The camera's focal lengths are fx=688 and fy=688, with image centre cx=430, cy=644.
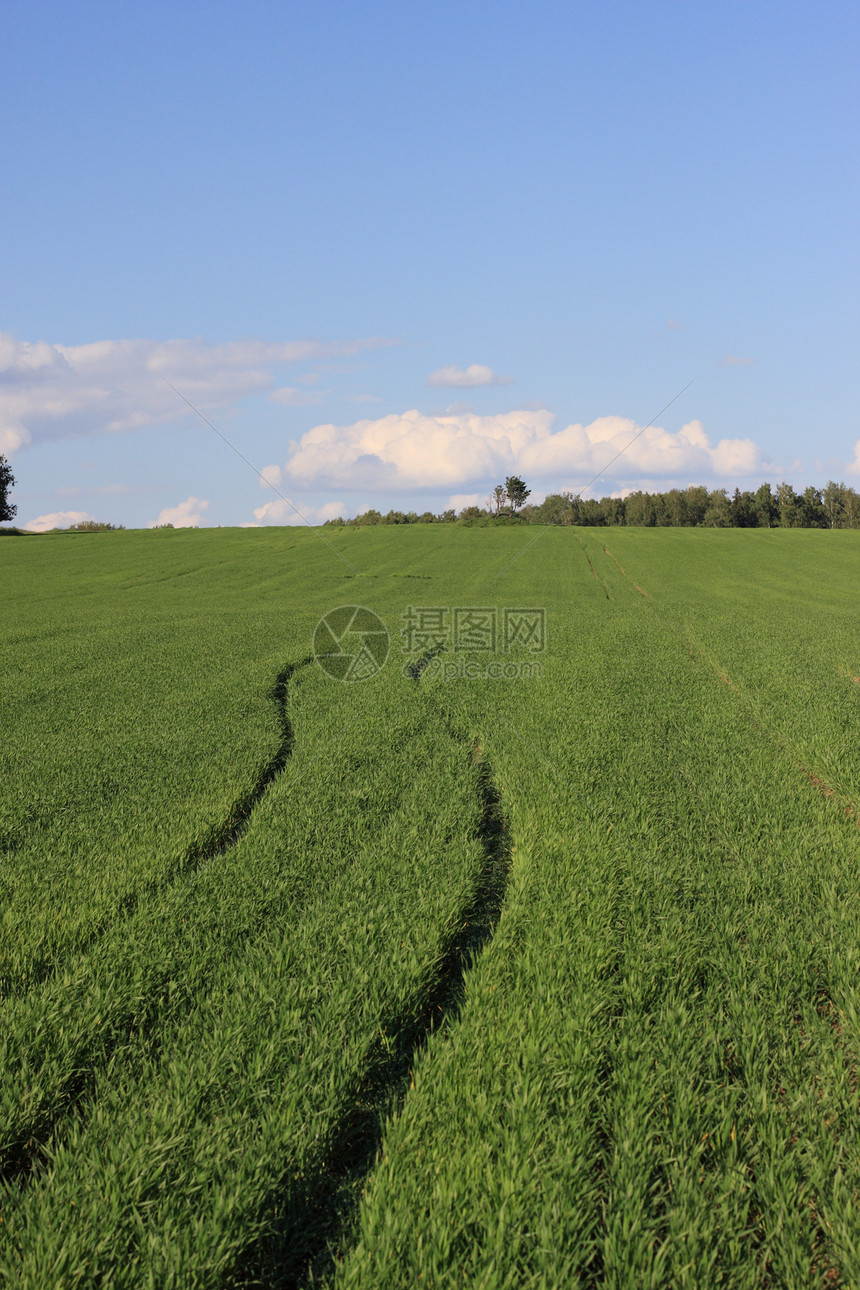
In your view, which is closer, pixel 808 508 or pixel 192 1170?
pixel 192 1170

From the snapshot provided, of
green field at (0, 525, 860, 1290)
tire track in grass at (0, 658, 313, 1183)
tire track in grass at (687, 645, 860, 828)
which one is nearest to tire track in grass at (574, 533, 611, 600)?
tire track in grass at (687, 645, 860, 828)

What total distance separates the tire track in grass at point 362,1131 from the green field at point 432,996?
2 cm

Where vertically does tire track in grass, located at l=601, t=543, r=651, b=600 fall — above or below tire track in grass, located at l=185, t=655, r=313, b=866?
above

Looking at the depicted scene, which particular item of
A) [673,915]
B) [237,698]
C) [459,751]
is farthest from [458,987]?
A: [237,698]

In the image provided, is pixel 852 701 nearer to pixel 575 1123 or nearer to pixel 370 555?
pixel 575 1123

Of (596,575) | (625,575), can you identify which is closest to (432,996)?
(596,575)

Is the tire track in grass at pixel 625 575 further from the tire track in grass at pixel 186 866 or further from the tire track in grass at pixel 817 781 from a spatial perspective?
the tire track in grass at pixel 186 866

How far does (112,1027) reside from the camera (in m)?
3.88

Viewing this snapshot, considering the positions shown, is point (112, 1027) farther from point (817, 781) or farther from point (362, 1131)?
point (817, 781)

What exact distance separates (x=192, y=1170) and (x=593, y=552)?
172ft

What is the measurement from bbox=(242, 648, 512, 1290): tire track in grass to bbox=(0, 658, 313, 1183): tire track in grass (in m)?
1.21

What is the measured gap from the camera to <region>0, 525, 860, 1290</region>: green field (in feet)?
8.87

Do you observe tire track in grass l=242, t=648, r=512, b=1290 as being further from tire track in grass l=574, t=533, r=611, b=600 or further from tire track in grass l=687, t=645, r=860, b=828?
tire track in grass l=574, t=533, r=611, b=600

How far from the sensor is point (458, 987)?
14.2ft
